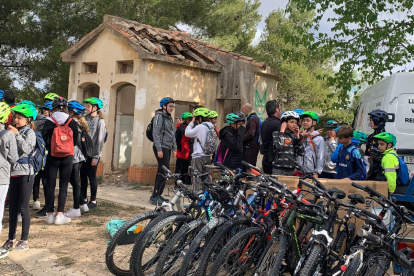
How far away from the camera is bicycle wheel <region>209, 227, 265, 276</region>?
12.8 ft

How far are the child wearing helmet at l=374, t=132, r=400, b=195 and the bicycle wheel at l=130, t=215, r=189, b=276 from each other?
8.92 ft

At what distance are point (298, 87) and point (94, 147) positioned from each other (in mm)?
20553

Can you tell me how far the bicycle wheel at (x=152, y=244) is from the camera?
4.30 meters

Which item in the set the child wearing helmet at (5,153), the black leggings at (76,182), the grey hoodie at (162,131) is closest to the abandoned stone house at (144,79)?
the grey hoodie at (162,131)

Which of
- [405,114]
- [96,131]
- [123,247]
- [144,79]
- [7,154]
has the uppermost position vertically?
[144,79]

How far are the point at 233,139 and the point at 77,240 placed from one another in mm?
3003

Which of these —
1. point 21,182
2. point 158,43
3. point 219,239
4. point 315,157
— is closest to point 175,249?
point 219,239

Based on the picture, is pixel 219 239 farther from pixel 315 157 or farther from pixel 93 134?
pixel 93 134

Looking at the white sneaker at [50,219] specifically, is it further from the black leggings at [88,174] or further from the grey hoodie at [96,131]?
the grey hoodie at [96,131]

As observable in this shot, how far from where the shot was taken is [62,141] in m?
6.67

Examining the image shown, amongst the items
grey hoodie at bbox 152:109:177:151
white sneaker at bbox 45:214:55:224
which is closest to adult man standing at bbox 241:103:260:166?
grey hoodie at bbox 152:109:177:151

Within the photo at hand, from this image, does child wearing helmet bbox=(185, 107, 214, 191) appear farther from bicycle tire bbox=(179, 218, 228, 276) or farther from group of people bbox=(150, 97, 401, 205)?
bicycle tire bbox=(179, 218, 228, 276)

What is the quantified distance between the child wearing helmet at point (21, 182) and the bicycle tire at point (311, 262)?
3.58 metres

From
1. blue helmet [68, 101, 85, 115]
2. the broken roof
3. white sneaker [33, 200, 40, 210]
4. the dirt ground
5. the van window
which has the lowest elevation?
the dirt ground
